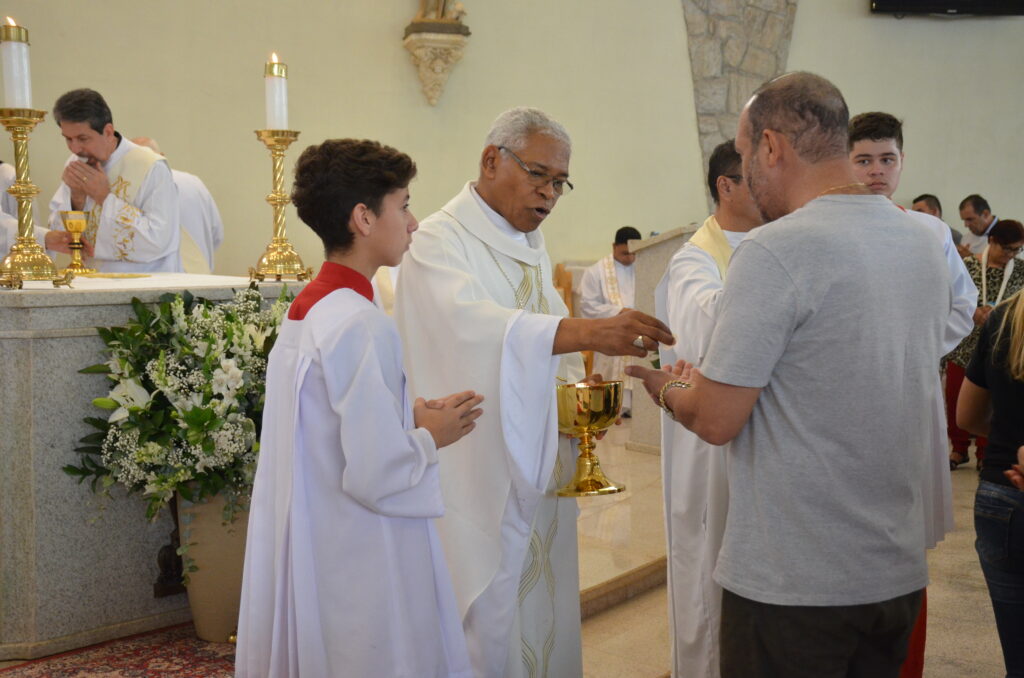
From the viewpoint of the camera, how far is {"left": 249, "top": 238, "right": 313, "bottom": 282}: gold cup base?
4.08m

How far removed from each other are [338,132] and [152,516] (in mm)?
5354

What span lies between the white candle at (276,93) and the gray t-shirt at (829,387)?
2556mm

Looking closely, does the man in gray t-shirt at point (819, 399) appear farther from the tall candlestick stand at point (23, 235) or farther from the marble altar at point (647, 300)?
the marble altar at point (647, 300)

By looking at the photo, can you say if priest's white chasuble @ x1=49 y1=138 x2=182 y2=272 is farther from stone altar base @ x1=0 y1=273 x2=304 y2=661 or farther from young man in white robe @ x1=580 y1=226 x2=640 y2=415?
young man in white robe @ x1=580 y1=226 x2=640 y2=415

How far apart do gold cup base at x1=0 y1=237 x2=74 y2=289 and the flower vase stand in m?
0.91

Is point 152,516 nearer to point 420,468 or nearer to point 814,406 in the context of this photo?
point 420,468

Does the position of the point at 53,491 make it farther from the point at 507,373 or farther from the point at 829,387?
the point at 829,387

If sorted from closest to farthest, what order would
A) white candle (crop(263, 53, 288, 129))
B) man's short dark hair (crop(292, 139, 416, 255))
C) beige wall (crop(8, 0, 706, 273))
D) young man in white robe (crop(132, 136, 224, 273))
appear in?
man's short dark hair (crop(292, 139, 416, 255)) → white candle (crop(263, 53, 288, 129)) → young man in white robe (crop(132, 136, 224, 273)) → beige wall (crop(8, 0, 706, 273))

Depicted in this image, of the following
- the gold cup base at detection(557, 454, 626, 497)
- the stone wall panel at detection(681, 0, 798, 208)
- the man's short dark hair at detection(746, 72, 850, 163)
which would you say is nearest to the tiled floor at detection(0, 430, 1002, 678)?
the gold cup base at detection(557, 454, 626, 497)

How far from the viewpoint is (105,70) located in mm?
7082

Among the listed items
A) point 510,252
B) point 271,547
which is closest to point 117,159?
point 510,252

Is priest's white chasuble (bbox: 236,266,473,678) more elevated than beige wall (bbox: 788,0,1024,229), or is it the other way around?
beige wall (bbox: 788,0,1024,229)

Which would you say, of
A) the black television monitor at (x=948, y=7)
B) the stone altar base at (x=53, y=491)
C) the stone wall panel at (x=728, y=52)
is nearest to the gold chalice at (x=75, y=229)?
the stone altar base at (x=53, y=491)

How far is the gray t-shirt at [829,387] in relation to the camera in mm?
1788
